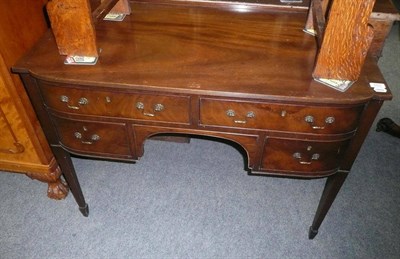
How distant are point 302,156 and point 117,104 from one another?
695 millimetres

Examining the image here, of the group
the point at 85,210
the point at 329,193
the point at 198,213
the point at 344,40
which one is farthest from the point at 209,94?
the point at 85,210

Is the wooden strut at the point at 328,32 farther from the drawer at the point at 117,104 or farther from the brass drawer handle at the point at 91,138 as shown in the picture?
the brass drawer handle at the point at 91,138

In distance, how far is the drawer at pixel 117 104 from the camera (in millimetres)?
1064

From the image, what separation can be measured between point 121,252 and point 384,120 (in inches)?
71.6

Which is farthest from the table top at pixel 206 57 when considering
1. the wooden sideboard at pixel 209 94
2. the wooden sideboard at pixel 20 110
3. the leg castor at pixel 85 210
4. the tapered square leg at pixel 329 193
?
the leg castor at pixel 85 210

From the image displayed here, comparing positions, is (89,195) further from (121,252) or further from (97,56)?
(97,56)

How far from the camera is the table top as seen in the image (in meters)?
1.00

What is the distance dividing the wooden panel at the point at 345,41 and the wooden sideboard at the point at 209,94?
55 mm

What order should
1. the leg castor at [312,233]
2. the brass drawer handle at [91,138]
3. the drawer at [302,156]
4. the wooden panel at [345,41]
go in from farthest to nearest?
1. the leg castor at [312,233]
2. the brass drawer handle at [91,138]
3. the drawer at [302,156]
4. the wooden panel at [345,41]

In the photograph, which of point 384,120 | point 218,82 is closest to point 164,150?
point 218,82

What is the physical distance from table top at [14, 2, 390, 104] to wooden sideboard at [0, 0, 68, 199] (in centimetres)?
15

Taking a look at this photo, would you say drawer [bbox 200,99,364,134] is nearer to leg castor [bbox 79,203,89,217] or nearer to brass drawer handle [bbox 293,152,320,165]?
brass drawer handle [bbox 293,152,320,165]

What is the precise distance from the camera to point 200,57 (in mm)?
1130

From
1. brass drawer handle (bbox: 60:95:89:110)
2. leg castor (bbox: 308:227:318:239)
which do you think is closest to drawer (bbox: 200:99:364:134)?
brass drawer handle (bbox: 60:95:89:110)
